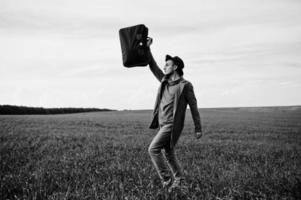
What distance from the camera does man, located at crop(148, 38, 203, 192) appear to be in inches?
190

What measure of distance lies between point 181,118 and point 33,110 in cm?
6797

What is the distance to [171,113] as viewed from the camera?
16.0 feet

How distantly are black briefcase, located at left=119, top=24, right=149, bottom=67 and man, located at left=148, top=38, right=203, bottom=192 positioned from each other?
0.60 ft

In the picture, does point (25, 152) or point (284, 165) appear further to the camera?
point (25, 152)

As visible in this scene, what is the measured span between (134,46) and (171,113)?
138 centimetres

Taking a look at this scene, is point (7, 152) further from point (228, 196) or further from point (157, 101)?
point (228, 196)

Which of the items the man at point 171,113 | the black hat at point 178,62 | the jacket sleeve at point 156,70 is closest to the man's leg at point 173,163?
the man at point 171,113

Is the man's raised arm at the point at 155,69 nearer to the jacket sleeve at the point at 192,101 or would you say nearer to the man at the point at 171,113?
the man at the point at 171,113

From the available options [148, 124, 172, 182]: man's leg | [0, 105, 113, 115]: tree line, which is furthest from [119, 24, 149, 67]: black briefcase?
[0, 105, 113, 115]: tree line

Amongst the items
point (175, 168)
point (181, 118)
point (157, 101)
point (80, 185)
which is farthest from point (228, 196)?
point (80, 185)

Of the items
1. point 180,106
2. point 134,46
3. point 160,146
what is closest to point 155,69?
point 134,46

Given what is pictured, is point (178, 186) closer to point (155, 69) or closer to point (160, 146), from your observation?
point (160, 146)

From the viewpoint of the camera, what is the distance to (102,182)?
17.0ft

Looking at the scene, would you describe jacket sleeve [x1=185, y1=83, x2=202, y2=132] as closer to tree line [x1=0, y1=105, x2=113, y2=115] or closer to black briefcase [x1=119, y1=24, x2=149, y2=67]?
black briefcase [x1=119, y1=24, x2=149, y2=67]
